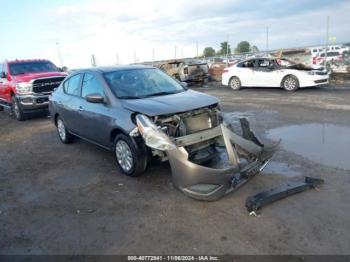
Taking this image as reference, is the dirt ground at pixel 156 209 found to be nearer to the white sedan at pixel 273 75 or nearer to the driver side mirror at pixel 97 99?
the driver side mirror at pixel 97 99

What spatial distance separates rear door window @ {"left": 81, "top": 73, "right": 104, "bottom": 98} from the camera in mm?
5666

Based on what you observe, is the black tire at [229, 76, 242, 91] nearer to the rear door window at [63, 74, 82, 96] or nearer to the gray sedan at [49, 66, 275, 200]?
the gray sedan at [49, 66, 275, 200]

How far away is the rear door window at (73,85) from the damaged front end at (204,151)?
2556 mm

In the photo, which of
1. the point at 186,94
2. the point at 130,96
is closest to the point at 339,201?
the point at 186,94

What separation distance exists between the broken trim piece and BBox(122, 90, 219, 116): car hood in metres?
1.61

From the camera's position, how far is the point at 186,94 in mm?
5512

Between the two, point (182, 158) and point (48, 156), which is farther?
point (48, 156)

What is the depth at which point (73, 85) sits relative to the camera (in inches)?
265

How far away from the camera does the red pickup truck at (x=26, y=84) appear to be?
35.9 feet

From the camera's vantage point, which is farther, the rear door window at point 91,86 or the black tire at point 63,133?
the black tire at point 63,133

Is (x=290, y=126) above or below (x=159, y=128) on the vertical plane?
below

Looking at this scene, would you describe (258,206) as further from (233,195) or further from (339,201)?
(339,201)

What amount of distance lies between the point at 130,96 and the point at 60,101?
2583 millimetres

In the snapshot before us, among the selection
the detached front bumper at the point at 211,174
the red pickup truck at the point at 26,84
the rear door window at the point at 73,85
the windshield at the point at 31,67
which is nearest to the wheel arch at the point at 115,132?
the detached front bumper at the point at 211,174
